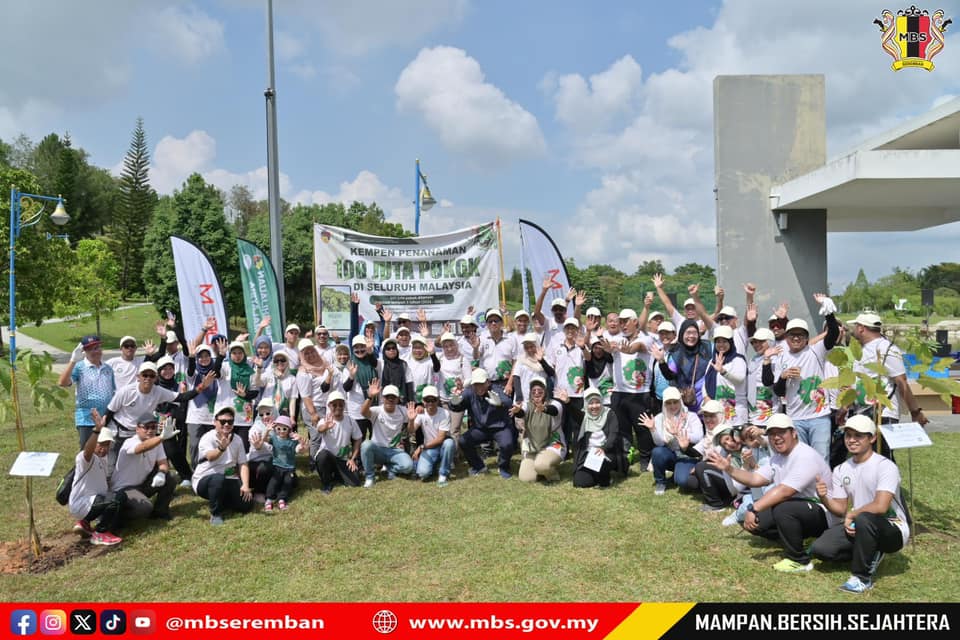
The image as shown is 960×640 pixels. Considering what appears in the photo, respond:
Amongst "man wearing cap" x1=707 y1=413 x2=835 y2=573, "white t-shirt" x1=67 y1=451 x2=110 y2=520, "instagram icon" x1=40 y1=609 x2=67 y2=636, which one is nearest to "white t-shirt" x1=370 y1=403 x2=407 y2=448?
"white t-shirt" x1=67 y1=451 x2=110 y2=520

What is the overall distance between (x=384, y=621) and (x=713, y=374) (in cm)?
448

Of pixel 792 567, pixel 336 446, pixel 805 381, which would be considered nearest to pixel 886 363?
pixel 805 381

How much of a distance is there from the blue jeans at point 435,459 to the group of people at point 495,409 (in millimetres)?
22

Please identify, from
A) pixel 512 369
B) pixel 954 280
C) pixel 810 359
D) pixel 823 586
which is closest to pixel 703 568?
pixel 823 586

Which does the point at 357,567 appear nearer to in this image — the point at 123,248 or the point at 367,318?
the point at 367,318

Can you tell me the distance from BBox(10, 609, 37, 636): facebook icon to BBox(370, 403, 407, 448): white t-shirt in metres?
3.78

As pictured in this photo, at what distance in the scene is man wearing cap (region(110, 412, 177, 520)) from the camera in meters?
6.17

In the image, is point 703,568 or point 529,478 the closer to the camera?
point 703,568

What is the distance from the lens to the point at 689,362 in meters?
7.11

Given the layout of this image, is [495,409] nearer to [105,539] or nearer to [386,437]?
[386,437]

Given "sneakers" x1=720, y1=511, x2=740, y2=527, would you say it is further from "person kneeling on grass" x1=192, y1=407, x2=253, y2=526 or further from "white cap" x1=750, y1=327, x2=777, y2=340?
"person kneeling on grass" x1=192, y1=407, x2=253, y2=526

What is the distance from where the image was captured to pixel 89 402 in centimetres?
682

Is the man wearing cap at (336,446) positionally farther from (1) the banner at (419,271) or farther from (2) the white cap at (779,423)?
(2) the white cap at (779,423)

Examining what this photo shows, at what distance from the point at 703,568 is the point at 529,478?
2762mm
